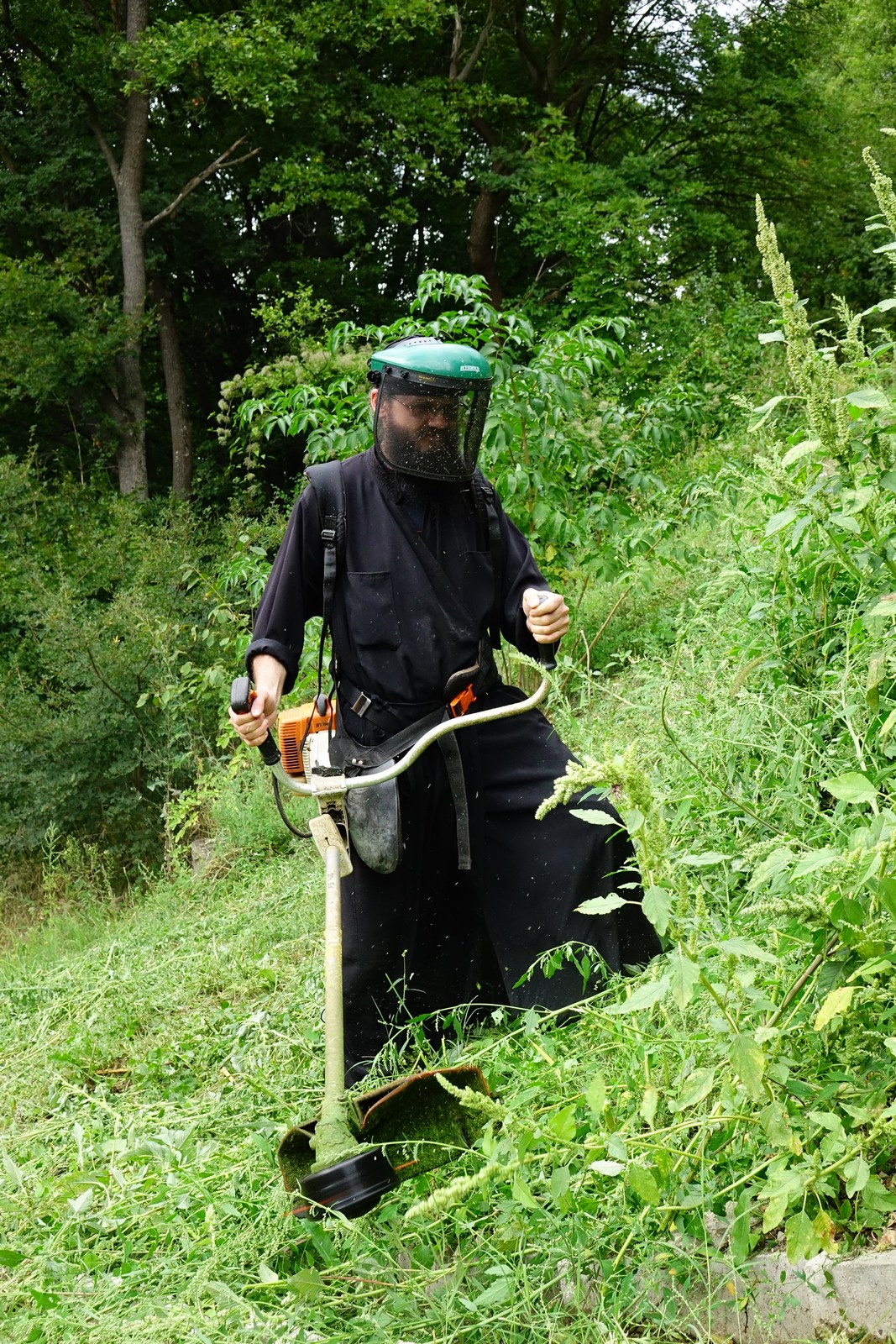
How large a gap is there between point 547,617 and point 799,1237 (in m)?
1.65

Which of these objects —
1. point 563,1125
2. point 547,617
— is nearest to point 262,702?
point 547,617

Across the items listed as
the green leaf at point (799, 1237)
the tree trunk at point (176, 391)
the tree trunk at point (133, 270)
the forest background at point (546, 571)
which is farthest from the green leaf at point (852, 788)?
the tree trunk at point (176, 391)

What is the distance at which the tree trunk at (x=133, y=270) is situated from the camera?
51.2ft

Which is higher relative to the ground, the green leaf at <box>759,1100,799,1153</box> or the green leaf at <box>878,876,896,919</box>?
the green leaf at <box>878,876,896,919</box>

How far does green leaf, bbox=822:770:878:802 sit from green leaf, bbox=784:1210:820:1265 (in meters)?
0.63

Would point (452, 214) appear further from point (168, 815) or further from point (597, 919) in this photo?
point (597, 919)

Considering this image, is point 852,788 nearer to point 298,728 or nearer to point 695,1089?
point 695,1089

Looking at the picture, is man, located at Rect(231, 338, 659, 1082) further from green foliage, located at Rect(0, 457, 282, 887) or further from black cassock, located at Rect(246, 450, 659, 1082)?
green foliage, located at Rect(0, 457, 282, 887)

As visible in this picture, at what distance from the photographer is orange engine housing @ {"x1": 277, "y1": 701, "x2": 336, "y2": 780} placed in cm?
342

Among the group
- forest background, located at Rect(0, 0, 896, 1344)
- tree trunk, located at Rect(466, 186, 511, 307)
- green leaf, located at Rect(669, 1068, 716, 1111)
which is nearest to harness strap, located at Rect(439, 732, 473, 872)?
forest background, located at Rect(0, 0, 896, 1344)

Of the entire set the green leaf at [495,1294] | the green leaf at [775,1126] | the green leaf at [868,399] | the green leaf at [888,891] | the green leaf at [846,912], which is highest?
the green leaf at [868,399]

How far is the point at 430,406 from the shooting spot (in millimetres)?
3199

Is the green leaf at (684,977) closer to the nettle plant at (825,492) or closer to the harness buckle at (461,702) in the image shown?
the nettle plant at (825,492)

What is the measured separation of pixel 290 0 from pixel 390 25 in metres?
1.40
